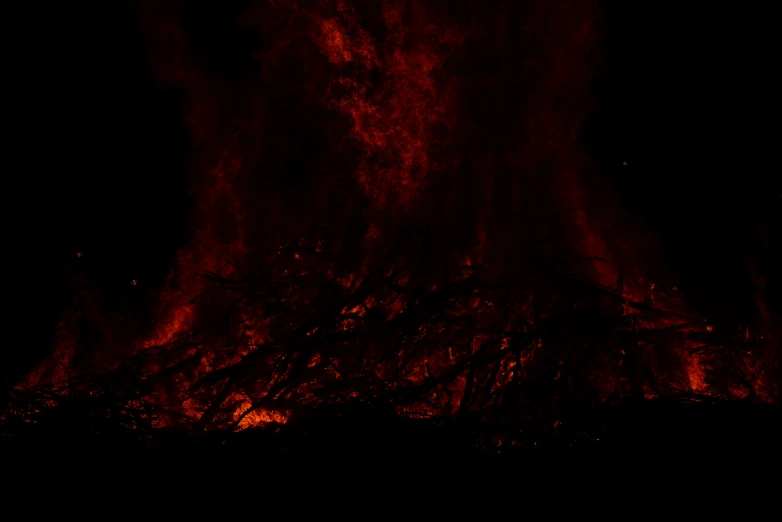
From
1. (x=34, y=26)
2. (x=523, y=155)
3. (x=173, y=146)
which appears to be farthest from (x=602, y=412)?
(x=34, y=26)

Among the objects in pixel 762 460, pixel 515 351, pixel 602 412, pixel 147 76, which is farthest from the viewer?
pixel 147 76

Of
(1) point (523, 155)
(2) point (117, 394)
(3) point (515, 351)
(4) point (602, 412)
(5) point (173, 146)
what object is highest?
(1) point (523, 155)

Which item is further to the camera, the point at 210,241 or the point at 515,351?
the point at 210,241

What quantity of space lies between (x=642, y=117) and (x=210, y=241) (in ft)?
8.66

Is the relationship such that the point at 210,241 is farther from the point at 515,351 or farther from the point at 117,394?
the point at 515,351

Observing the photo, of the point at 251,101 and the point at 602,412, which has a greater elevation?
the point at 251,101

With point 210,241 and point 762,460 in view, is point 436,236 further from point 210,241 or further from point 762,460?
point 762,460

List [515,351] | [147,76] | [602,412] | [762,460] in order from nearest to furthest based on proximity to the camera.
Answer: [762,460], [602,412], [515,351], [147,76]

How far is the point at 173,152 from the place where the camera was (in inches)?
115

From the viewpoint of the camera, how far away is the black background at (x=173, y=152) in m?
2.84

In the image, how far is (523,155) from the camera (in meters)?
2.94

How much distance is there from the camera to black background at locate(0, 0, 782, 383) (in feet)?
9.32

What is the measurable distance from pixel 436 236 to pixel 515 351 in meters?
0.79

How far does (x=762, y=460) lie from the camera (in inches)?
88.8
